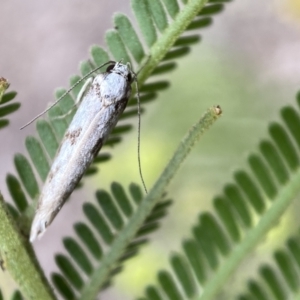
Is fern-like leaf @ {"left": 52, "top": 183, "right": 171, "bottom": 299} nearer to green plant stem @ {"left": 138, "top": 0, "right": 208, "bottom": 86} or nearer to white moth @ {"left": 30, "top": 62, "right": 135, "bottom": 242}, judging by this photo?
white moth @ {"left": 30, "top": 62, "right": 135, "bottom": 242}

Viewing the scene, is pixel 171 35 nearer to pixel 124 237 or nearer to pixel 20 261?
pixel 124 237

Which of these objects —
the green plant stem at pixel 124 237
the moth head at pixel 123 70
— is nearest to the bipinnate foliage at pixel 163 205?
the green plant stem at pixel 124 237

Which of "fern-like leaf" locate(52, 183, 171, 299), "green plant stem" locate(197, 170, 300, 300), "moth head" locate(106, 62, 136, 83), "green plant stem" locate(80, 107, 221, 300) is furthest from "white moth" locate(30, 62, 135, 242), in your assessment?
"green plant stem" locate(197, 170, 300, 300)

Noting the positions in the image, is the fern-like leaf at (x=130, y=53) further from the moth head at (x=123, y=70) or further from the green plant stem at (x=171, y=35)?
the moth head at (x=123, y=70)

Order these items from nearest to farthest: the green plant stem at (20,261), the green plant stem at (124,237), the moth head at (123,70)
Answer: the green plant stem at (20,261), the green plant stem at (124,237), the moth head at (123,70)

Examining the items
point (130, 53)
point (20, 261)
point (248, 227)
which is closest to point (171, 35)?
point (130, 53)

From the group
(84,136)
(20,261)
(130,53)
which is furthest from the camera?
(84,136)

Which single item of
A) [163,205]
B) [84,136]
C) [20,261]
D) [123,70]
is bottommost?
[163,205]
